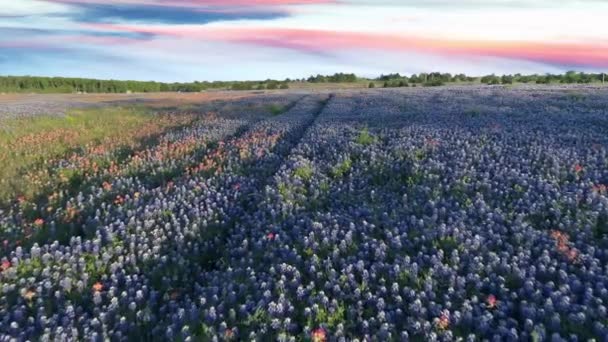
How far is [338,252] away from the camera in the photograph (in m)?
5.79

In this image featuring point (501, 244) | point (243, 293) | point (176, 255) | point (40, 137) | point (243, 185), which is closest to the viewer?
point (243, 293)

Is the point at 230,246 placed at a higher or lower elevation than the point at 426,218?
Result: lower

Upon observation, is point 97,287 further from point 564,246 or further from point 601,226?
point 601,226

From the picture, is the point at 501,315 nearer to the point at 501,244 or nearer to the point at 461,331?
the point at 461,331

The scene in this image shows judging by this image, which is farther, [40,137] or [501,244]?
[40,137]

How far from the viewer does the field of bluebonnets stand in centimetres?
445

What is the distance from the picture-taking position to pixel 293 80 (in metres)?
131

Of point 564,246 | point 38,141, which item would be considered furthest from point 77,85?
point 564,246

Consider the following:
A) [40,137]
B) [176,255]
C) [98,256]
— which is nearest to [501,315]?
[176,255]

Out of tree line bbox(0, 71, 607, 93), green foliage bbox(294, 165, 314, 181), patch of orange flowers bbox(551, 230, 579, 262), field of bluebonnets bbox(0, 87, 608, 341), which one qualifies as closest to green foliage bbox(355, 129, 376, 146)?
field of bluebonnets bbox(0, 87, 608, 341)

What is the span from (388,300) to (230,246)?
9.19 ft

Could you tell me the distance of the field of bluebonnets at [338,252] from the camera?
445 centimetres

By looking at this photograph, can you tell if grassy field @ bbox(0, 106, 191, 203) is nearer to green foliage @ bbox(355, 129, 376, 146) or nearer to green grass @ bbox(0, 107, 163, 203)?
green grass @ bbox(0, 107, 163, 203)

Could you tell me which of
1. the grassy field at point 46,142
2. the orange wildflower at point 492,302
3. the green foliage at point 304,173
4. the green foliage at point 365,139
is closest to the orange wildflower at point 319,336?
the orange wildflower at point 492,302
